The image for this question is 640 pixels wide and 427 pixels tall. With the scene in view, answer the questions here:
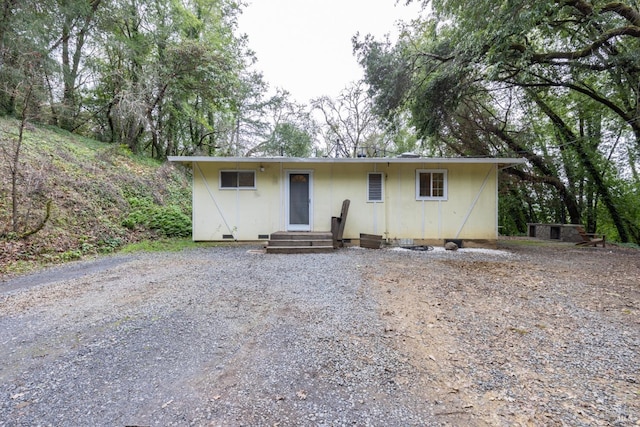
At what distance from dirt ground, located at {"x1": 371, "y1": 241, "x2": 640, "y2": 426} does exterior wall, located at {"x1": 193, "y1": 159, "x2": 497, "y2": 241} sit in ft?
9.54

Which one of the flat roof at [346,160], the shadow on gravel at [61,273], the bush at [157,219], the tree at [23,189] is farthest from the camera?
the bush at [157,219]

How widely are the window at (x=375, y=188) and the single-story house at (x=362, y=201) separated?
3 centimetres

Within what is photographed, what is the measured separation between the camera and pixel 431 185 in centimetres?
752

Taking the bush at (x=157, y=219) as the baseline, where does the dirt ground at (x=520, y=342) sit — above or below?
below

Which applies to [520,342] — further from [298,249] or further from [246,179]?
[246,179]

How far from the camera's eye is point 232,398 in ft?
5.37

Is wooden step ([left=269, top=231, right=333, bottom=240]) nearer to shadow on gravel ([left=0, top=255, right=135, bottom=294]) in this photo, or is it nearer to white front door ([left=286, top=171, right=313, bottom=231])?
white front door ([left=286, top=171, right=313, bottom=231])

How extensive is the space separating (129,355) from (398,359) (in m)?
2.03

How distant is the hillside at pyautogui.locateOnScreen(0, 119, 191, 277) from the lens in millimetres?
5211

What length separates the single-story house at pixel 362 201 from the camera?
745cm

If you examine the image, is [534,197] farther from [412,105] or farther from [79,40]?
[79,40]

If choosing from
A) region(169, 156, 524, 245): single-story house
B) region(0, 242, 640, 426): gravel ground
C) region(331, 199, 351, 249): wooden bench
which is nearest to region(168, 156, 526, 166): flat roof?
region(169, 156, 524, 245): single-story house

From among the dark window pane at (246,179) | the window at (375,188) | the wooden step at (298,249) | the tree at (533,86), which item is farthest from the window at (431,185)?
the dark window pane at (246,179)

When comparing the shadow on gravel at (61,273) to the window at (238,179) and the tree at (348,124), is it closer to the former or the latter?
the window at (238,179)
